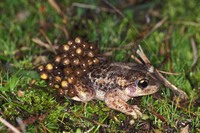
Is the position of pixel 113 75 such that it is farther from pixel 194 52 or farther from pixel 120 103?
pixel 194 52

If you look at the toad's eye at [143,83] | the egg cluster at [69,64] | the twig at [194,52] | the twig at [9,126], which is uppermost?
the egg cluster at [69,64]

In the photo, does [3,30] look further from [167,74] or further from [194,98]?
[194,98]

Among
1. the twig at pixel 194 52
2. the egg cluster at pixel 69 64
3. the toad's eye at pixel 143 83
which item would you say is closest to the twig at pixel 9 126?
the egg cluster at pixel 69 64

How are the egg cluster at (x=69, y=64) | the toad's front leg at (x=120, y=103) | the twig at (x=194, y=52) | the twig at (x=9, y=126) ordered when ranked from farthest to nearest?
the twig at (x=194, y=52), the egg cluster at (x=69, y=64), the toad's front leg at (x=120, y=103), the twig at (x=9, y=126)

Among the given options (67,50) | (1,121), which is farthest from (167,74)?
(1,121)

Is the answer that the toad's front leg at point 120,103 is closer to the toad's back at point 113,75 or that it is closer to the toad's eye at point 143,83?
the toad's back at point 113,75

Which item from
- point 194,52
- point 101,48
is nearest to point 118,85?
point 101,48

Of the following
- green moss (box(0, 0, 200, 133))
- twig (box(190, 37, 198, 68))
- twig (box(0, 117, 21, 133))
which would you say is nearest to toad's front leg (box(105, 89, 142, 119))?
green moss (box(0, 0, 200, 133))
